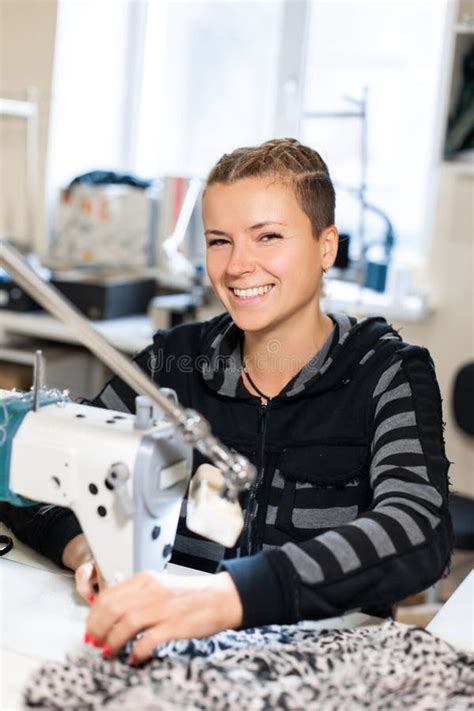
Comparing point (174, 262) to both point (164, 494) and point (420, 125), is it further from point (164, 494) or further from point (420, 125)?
point (164, 494)

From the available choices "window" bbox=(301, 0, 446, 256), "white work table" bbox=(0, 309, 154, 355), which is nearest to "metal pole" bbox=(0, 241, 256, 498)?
"white work table" bbox=(0, 309, 154, 355)

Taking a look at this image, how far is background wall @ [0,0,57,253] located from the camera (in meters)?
3.40

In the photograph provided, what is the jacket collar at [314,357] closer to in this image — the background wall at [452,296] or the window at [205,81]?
the background wall at [452,296]

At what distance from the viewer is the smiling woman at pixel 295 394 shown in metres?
1.17

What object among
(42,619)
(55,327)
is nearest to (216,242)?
(42,619)

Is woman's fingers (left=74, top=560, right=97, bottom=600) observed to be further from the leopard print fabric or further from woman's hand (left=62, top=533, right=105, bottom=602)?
the leopard print fabric

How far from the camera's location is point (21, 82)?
11.3 feet

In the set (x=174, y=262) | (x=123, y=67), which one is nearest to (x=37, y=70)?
(x=123, y=67)

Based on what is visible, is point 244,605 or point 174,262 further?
point 174,262

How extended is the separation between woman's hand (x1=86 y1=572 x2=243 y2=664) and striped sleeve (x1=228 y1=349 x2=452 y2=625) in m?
0.04

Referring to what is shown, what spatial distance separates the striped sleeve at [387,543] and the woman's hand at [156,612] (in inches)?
1.4

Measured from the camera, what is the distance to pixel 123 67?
145 inches

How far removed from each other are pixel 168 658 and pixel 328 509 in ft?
1.50

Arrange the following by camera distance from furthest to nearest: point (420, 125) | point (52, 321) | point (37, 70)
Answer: point (37, 70), point (420, 125), point (52, 321)
